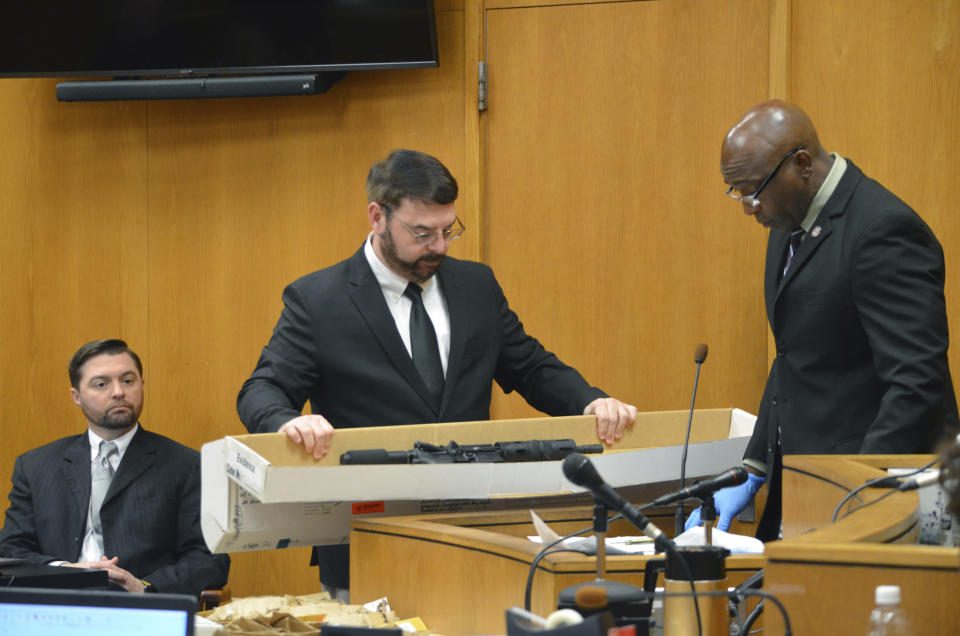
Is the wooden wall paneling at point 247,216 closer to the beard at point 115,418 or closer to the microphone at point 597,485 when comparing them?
the beard at point 115,418

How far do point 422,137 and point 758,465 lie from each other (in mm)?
1800

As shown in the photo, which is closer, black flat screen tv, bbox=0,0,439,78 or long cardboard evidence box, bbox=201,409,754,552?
long cardboard evidence box, bbox=201,409,754,552

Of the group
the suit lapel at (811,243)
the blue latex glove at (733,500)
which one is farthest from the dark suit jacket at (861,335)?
the blue latex glove at (733,500)

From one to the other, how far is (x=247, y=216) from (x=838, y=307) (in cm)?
233

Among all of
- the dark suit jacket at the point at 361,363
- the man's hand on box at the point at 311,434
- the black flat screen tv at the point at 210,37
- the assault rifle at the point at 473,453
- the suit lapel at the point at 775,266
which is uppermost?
the black flat screen tv at the point at 210,37

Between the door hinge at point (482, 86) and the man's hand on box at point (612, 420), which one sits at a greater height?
the door hinge at point (482, 86)

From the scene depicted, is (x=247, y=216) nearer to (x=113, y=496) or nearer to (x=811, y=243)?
(x=113, y=496)

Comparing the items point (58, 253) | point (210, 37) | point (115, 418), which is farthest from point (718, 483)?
point (58, 253)

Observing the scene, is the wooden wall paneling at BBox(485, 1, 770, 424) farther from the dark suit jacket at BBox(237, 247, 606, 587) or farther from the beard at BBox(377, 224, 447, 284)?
the beard at BBox(377, 224, 447, 284)

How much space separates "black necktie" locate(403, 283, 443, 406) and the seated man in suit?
3.63 ft

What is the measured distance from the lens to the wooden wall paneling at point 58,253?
13.8 feet

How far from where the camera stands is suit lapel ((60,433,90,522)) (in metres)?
3.52

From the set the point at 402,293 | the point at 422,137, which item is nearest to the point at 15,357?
the point at 422,137

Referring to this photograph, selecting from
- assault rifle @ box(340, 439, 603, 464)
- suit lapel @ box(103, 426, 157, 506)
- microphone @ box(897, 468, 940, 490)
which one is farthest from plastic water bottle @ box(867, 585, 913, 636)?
suit lapel @ box(103, 426, 157, 506)
